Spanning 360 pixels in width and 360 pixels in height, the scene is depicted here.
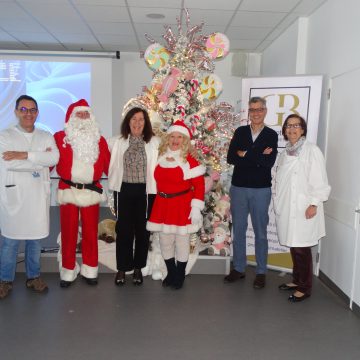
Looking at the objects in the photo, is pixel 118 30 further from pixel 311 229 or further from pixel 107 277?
pixel 311 229

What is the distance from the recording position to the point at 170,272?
3.43 m

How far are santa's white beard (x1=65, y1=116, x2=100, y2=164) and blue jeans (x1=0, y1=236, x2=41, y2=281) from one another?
0.86 metres

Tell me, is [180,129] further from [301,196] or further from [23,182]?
[23,182]

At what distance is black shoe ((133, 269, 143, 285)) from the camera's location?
3.47 meters

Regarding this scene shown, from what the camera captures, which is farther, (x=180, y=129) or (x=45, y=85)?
(x=45, y=85)

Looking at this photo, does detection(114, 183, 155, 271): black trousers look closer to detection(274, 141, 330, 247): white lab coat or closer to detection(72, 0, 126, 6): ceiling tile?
detection(274, 141, 330, 247): white lab coat

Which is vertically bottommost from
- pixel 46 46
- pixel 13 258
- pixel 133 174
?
pixel 13 258

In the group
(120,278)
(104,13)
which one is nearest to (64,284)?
(120,278)

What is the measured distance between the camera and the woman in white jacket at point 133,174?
327cm

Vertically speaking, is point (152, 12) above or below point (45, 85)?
above

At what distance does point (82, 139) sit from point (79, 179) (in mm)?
340

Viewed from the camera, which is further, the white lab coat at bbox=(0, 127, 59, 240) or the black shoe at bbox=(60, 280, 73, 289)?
the black shoe at bbox=(60, 280, 73, 289)

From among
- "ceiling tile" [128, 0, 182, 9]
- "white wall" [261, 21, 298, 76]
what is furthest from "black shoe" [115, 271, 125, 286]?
"white wall" [261, 21, 298, 76]

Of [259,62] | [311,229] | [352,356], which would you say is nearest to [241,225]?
[311,229]
